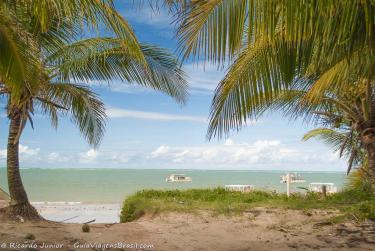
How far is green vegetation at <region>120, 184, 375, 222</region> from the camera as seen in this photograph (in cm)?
726

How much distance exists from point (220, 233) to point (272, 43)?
4.22 meters

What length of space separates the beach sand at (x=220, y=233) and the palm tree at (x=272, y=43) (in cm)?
235

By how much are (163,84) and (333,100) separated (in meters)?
3.16

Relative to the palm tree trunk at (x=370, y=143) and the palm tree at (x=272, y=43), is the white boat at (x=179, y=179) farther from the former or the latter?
the palm tree at (x=272, y=43)

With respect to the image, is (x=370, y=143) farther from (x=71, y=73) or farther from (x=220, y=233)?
(x=71, y=73)

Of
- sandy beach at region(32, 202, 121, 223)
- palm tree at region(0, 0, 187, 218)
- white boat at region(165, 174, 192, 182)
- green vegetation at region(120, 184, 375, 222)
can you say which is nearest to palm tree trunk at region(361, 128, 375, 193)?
green vegetation at region(120, 184, 375, 222)

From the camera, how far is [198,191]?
35.4ft

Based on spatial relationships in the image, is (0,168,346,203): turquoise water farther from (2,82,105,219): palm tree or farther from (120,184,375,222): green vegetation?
(2,82,105,219): palm tree

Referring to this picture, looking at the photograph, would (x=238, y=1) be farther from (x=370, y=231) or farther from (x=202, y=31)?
(x=370, y=231)

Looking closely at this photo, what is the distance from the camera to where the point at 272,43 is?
108 inches

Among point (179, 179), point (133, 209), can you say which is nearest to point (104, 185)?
point (179, 179)

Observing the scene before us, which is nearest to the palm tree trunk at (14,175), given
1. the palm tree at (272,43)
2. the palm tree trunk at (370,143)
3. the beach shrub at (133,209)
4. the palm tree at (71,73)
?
the palm tree at (71,73)

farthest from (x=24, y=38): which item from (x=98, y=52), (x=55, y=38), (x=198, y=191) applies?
(x=198, y=191)

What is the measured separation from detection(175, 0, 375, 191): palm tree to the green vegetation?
109 inches
